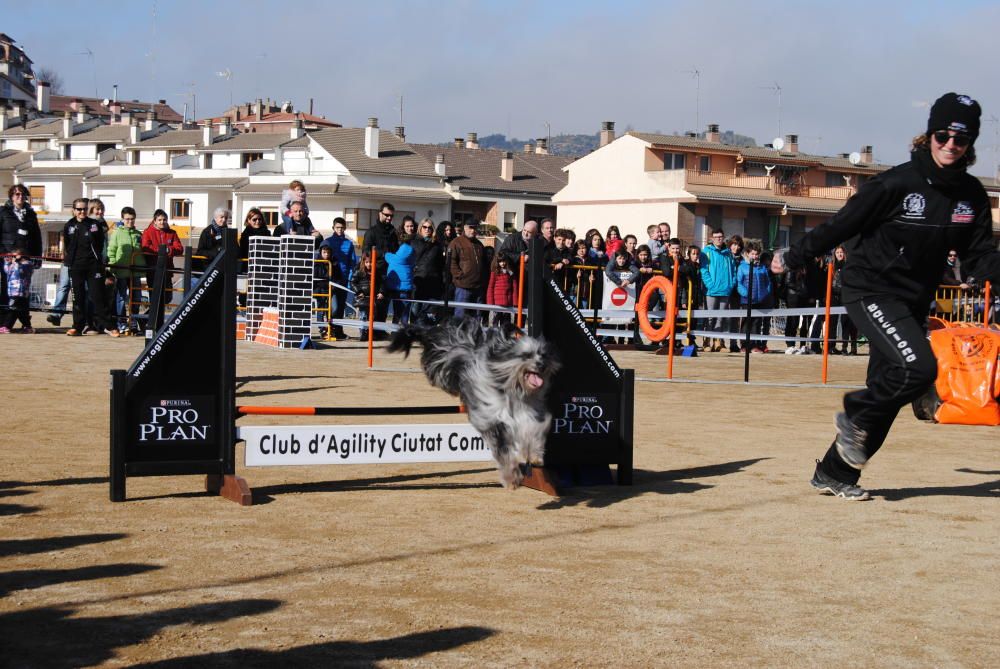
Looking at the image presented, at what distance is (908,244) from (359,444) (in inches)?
125

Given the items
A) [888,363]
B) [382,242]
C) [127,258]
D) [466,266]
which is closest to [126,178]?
[127,258]

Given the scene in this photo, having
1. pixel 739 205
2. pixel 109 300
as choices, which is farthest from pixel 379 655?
pixel 739 205

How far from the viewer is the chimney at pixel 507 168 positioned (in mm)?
78500

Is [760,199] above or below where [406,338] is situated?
above

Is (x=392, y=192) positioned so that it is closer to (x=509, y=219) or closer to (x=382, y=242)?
(x=509, y=219)

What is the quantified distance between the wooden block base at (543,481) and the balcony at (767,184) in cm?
5905

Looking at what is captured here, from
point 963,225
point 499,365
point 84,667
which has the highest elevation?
point 963,225

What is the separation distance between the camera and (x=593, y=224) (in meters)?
71.1

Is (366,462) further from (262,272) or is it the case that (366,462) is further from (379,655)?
(262,272)

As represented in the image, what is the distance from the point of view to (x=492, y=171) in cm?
7944

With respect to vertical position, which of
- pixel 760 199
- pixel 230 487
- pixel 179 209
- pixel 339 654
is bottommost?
pixel 339 654

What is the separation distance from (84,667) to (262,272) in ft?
49.4

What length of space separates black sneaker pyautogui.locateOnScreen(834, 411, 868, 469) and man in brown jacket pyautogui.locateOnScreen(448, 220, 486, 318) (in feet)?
37.8

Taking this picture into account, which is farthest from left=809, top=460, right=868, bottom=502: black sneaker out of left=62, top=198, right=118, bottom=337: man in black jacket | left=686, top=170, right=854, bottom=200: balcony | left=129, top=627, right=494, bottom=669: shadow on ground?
left=686, top=170, right=854, bottom=200: balcony
